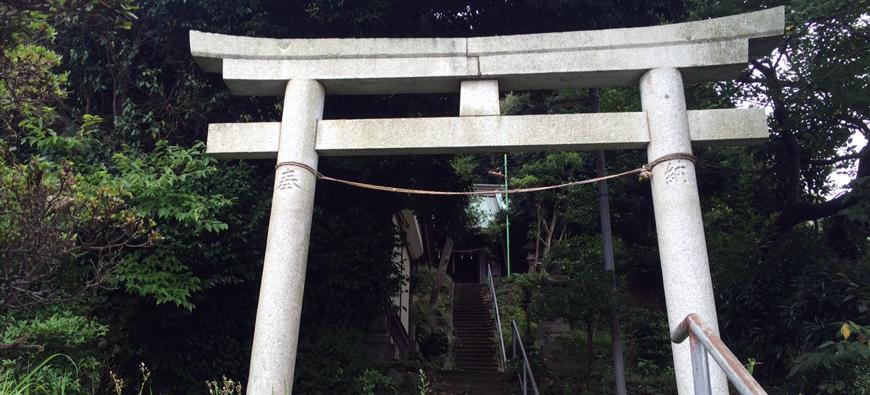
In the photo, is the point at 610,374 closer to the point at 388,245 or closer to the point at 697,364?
the point at 388,245

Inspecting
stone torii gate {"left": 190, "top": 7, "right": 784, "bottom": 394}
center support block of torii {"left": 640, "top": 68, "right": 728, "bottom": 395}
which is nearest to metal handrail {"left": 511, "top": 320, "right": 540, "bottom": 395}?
center support block of torii {"left": 640, "top": 68, "right": 728, "bottom": 395}

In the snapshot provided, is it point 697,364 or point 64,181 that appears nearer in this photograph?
point 697,364

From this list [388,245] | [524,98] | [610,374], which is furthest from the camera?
[524,98]

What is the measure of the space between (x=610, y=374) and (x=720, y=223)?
345 centimetres

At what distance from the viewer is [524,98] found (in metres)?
17.1

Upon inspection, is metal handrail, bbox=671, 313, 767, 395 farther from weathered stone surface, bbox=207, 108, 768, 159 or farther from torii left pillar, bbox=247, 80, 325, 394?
torii left pillar, bbox=247, 80, 325, 394

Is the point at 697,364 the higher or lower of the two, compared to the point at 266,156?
lower

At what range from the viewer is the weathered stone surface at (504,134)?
16.3 feet

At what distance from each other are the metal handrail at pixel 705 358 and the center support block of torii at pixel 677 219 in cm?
158

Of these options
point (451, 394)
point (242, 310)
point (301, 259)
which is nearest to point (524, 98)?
point (451, 394)

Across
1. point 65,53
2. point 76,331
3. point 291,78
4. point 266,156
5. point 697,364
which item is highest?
point 65,53

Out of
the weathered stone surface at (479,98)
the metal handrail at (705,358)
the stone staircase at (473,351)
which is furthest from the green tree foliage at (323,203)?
the metal handrail at (705,358)

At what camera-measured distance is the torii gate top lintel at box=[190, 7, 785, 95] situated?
16.7 ft

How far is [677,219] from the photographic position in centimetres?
465
